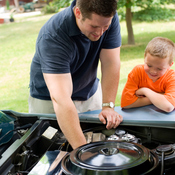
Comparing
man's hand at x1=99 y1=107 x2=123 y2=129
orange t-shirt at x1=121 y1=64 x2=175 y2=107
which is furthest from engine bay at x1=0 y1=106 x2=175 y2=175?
orange t-shirt at x1=121 y1=64 x2=175 y2=107

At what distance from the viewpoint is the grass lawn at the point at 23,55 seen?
5203 millimetres

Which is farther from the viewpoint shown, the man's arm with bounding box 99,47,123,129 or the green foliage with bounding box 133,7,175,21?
the green foliage with bounding box 133,7,175,21

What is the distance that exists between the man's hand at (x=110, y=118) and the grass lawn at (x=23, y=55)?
2.58m

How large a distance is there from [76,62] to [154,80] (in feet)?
2.03

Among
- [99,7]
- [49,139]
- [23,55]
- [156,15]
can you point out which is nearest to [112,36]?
[99,7]

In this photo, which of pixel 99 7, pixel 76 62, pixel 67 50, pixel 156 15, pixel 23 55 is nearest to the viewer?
pixel 99 7

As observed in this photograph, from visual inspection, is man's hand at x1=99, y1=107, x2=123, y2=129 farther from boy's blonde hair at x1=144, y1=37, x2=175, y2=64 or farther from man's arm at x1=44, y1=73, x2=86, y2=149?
boy's blonde hair at x1=144, y1=37, x2=175, y2=64

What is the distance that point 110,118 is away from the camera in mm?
1689

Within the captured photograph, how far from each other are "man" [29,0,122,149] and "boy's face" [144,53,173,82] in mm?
226

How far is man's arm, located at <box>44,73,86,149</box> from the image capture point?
57.2 inches

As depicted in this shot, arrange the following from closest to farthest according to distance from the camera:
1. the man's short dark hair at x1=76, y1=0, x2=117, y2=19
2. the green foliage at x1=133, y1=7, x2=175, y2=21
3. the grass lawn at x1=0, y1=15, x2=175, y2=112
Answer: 1. the man's short dark hair at x1=76, y1=0, x2=117, y2=19
2. the grass lawn at x1=0, y1=15, x2=175, y2=112
3. the green foliage at x1=133, y1=7, x2=175, y2=21

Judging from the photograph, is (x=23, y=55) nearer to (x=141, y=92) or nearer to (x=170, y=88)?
(x=141, y=92)

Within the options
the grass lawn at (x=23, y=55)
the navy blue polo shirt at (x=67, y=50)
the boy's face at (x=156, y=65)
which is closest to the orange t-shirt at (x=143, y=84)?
the boy's face at (x=156, y=65)

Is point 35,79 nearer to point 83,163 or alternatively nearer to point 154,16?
point 83,163
